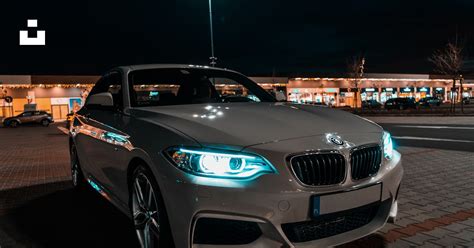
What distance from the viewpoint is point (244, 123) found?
2920 mm

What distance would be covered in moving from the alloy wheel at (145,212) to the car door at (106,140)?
0.36 m

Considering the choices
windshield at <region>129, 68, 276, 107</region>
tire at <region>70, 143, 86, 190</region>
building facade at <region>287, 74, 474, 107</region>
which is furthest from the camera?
building facade at <region>287, 74, 474, 107</region>

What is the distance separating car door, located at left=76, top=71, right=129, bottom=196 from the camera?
11.9ft

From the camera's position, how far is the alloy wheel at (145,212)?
298cm

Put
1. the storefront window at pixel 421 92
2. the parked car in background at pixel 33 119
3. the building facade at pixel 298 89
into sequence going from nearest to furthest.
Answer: the parked car in background at pixel 33 119
the building facade at pixel 298 89
the storefront window at pixel 421 92

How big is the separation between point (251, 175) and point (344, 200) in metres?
0.67

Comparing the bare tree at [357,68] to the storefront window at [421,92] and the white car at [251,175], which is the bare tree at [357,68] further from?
the white car at [251,175]

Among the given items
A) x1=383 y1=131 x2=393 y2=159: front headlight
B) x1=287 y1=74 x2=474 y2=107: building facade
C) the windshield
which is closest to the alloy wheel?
the windshield

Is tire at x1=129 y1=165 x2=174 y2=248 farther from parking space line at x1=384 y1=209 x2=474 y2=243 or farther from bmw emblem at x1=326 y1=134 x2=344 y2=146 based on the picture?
parking space line at x1=384 y1=209 x2=474 y2=243

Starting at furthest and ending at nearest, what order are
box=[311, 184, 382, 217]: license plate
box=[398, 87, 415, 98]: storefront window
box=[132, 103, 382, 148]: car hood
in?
1. box=[398, 87, 415, 98]: storefront window
2. box=[132, 103, 382, 148]: car hood
3. box=[311, 184, 382, 217]: license plate

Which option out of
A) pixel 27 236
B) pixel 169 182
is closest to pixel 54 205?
pixel 27 236

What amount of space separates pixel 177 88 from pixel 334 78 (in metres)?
57.0

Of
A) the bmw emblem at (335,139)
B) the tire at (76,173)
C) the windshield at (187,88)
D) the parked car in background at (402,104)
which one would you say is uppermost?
the windshield at (187,88)

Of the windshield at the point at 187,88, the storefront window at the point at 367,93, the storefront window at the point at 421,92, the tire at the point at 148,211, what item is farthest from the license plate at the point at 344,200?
the storefront window at the point at 421,92
